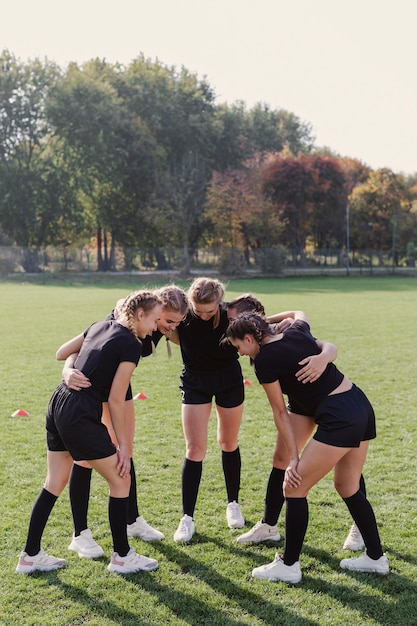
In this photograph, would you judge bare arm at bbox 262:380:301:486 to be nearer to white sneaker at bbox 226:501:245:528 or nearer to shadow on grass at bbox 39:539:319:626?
shadow on grass at bbox 39:539:319:626

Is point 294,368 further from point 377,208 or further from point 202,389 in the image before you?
point 377,208

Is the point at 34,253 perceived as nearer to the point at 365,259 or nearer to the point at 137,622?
the point at 365,259

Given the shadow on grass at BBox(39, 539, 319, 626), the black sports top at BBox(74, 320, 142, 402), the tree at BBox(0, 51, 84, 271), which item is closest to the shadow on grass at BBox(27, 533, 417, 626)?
the shadow on grass at BBox(39, 539, 319, 626)

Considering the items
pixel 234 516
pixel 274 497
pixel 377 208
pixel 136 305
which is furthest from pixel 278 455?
pixel 377 208

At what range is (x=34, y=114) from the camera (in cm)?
4612

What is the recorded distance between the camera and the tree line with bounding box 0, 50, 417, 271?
46.1 meters

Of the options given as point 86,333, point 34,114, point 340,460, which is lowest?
point 340,460

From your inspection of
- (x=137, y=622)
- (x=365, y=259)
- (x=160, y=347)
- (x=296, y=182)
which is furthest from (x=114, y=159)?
(x=137, y=622)

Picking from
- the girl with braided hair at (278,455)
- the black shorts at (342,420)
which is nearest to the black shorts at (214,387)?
the girl with braided hair at (278,455)

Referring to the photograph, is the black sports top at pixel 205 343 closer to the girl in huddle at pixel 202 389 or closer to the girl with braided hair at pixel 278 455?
the girl in huddle at pixel 202 389

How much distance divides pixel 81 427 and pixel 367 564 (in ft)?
6.53

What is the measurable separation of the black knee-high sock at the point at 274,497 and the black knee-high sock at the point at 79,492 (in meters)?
1.25

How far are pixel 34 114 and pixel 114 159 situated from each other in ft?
21.3

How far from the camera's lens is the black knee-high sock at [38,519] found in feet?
13.3
